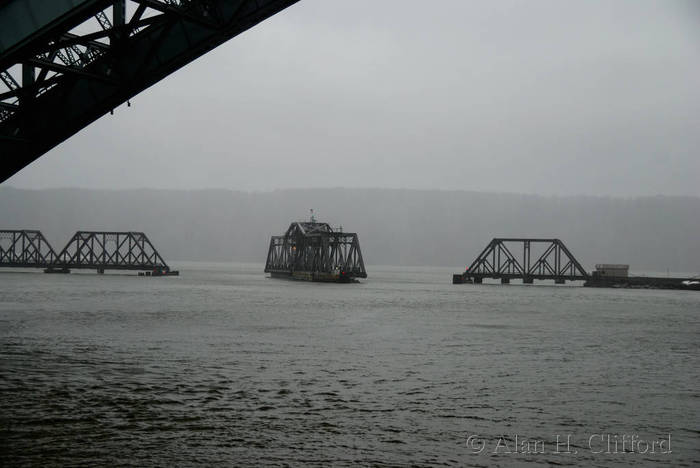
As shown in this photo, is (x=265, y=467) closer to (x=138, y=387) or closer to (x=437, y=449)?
(x=437, y=449)

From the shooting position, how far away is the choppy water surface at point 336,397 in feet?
52.0

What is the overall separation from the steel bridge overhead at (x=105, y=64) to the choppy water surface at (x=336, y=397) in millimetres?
7529

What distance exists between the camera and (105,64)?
1898 centimetres

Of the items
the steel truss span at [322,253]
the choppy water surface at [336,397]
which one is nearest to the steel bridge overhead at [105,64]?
the choppy water surface at [336,397]

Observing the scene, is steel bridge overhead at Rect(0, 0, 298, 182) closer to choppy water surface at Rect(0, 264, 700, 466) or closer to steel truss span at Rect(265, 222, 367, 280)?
choppy water surface at Rect(0, 264, 700, 466)

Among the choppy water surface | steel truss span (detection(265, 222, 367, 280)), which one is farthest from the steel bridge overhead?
steel truss span (detection(265, 222, 367, 280))

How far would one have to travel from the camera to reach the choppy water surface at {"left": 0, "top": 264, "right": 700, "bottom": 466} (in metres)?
15.8

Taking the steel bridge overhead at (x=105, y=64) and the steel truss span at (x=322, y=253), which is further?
the steel truss span at (x=322, y=253)

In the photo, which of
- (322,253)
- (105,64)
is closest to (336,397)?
(105,64)

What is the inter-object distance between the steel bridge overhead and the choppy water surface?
7.53 metres

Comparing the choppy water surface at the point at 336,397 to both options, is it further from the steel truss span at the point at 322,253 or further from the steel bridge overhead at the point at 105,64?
the steel truss span at the point at 322,253

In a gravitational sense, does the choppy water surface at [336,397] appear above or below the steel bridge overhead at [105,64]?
below

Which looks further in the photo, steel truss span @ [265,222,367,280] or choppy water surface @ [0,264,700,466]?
steel truss span @ [265,222,367,280]

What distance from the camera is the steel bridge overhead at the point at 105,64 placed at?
58.3 feet
